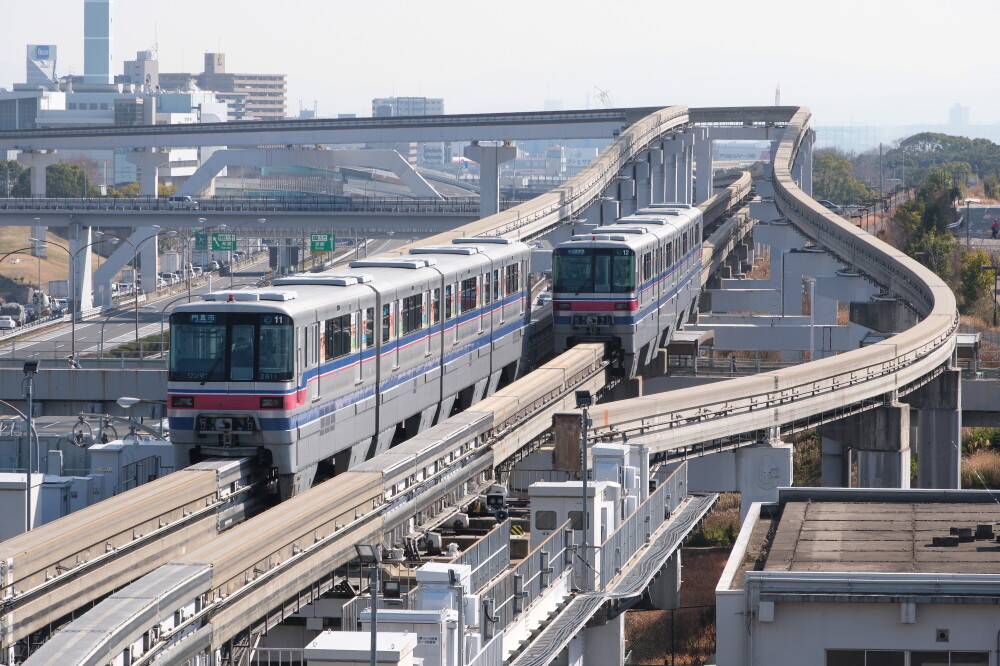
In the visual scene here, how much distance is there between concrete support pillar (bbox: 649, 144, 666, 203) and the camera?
84.0m

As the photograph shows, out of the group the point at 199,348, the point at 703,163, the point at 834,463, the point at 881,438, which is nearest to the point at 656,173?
the point at 703,163

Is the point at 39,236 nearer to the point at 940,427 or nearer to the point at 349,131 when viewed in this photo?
the point at 349,131

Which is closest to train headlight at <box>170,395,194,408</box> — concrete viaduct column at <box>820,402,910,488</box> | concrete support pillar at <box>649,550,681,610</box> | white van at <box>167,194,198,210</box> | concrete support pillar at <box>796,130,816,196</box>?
concrete support pillar at <box>649,550,681,610</box>

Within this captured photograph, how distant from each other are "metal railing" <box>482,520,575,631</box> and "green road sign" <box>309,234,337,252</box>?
2586 inches

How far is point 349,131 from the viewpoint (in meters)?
96.3

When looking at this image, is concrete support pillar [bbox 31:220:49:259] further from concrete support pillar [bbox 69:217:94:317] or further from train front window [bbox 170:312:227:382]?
train front window [bbox 170:312:227:382]

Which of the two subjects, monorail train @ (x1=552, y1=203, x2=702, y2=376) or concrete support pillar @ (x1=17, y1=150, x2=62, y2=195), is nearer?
monorail train @ (x1=552, y1=203, x2=702, y2=376)

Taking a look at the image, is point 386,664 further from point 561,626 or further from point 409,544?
point 409,544

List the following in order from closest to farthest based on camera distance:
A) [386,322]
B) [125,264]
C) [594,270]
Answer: [386,322], [594,270], [125,264]

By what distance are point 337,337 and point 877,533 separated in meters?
9.06

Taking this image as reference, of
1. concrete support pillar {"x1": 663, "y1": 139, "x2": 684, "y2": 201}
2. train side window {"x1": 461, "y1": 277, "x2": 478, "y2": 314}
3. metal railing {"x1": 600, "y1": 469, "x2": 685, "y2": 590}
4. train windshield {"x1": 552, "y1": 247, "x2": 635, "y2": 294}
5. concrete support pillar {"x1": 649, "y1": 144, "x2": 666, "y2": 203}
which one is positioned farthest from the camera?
concrete support pillar {"x1": 663, "y1": 139, "x2": 684, "y2": 201}

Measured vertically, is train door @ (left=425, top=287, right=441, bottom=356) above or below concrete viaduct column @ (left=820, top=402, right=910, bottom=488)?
above

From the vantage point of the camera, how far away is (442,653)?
49.0 feet

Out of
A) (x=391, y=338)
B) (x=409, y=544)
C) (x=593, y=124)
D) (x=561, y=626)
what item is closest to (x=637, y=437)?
(x=391, y=338)
